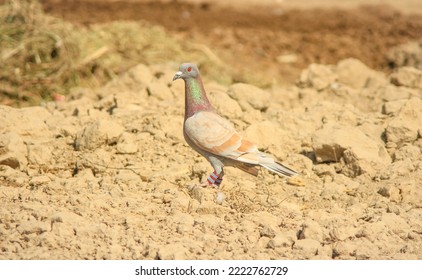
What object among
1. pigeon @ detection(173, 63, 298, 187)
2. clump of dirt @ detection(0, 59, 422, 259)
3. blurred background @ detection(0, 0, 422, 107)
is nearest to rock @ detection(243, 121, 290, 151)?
clump of dirt @ detection(0, 59, 422, 259)

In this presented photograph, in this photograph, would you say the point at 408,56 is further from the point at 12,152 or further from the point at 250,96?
the point at 12,152

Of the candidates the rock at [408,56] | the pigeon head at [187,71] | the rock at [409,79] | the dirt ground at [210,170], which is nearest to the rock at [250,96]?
the dirt ground at [210,170]

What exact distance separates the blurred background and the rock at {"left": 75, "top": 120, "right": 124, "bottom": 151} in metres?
2.39

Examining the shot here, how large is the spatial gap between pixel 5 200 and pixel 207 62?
17.0 feet

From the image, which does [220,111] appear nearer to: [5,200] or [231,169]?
[231,169]

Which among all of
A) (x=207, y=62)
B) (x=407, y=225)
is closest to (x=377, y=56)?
(x=207, y=62)

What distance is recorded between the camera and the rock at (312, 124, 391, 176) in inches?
272

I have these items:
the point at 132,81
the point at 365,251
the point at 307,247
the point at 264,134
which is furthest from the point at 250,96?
the point at 365,251

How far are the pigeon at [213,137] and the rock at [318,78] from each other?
365 centimetres

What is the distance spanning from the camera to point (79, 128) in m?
7.59

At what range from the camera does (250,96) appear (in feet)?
26.2

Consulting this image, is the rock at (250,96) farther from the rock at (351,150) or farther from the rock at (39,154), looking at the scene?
the rock at (39,154)

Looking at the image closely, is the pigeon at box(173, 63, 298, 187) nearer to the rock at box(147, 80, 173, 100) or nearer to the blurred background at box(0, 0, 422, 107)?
the rock at box(147, 80, 173, 100)

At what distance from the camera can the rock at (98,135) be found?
7.07 metres
